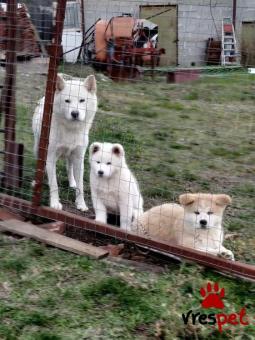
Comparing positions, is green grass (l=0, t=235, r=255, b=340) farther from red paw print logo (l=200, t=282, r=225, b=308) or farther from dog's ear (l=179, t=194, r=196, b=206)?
dog's ear (l=179, t=194, r=196, b=206)

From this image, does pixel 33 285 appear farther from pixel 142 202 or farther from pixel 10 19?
pixel 10 19

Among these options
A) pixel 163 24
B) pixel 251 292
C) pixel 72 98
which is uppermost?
pixel 163 24

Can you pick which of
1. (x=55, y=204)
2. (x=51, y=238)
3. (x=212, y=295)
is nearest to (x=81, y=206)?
(x=55, y=204)

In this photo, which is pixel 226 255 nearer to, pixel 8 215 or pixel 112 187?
pixel 112 187

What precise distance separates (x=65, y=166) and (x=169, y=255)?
89.0 inches

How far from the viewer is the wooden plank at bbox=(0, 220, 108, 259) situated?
3611 millimetres

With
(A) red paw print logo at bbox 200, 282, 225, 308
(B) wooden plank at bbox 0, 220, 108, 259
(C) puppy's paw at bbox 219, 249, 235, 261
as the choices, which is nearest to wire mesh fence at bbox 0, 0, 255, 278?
(C) puppy's paw at bbox 219, 249, 235, 261

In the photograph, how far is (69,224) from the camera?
13.0ft

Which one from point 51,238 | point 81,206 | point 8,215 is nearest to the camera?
point 51,238

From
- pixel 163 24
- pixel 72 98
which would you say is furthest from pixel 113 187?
pixel 163 24

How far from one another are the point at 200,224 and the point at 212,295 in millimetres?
573

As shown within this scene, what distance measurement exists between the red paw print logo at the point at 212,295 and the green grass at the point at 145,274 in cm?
4

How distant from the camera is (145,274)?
11.1ft

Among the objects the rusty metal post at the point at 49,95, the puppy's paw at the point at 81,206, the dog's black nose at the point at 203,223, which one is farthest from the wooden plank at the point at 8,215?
the dog's black nose at the point at 203,223
